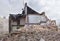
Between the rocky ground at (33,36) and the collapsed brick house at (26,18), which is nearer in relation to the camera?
the rocky ground at (33,36)

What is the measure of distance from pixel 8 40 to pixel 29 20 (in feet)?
38.4

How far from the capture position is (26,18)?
22172 millimetres

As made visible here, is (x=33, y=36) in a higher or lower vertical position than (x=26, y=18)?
lower

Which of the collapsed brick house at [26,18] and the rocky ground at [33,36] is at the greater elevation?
the collapsed brick house at [26,18]

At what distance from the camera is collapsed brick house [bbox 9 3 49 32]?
21.9 metres

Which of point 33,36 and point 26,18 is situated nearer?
point 33,36

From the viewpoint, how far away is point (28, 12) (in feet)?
76.6

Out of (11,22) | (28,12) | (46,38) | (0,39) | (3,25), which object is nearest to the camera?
(46,38)

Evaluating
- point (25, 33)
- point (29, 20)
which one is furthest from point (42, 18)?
point (25, 33)

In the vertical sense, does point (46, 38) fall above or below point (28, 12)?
below

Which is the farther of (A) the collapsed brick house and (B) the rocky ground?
(A) the collapsed brick house

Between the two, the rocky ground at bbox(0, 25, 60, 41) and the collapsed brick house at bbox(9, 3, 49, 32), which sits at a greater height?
the collapsed brick house at bbox(9, 3, 49, 32)

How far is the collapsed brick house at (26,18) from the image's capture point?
21.9 meters

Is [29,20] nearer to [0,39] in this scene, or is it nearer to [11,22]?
[11,22]
